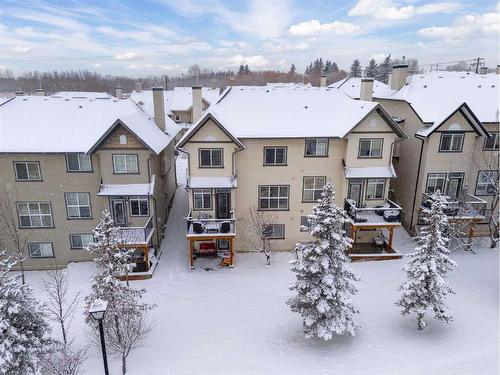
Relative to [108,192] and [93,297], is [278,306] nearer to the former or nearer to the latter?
[93,297]

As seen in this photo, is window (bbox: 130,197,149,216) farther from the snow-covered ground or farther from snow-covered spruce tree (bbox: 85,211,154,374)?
snow-covered spruce tree (bbox: 85,211,154,374)

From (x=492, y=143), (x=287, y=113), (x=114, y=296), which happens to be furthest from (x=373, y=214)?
(x=114, y=296)

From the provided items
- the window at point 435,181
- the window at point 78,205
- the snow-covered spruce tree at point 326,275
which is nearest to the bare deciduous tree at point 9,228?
the window at point 78,205

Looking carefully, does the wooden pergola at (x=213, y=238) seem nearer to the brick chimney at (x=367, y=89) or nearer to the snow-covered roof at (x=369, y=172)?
the snow-covered roof at (x=369, y=172)

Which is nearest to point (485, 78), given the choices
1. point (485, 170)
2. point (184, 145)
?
point (485, 170)

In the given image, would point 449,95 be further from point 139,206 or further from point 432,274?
point 139,206

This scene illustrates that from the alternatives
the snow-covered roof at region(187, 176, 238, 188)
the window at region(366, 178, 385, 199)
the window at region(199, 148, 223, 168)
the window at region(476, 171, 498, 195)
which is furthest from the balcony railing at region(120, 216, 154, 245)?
the window at region(476, 171, 498, 195)
